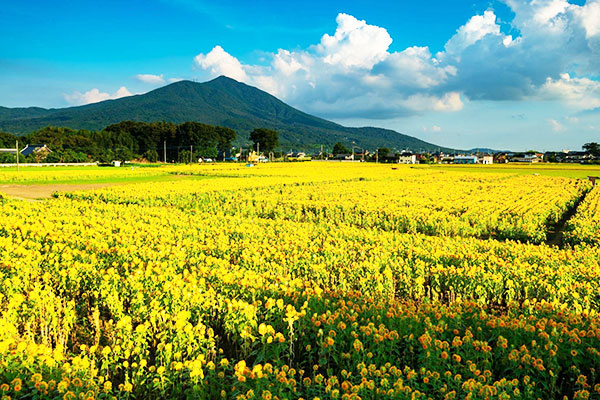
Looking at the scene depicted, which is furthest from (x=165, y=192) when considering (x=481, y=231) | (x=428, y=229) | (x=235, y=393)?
(x=235, y=393)

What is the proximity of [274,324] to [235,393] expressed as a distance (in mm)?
1747

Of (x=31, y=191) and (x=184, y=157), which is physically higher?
(x=184, y=157)

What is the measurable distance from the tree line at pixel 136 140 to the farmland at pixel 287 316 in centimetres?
9974

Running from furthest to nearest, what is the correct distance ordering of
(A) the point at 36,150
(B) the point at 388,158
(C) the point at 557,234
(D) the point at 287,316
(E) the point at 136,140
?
1. (B) the point at 388,158
2. (E) the point at 136,140
3. (A) the point at 36,150
4. (C) the point at 557,234
5. (D) the point at 287,316

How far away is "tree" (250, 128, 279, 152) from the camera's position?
148125mm

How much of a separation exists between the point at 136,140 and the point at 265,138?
46.1 meters

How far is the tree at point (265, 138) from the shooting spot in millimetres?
148125

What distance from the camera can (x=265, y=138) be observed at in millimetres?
148500

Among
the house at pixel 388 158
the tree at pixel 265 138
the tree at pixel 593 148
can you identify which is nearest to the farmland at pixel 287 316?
the tree at pixel 265 138

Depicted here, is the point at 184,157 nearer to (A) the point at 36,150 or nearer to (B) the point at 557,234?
(A) the point at 36,150

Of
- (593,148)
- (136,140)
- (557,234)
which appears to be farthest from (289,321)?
(593,148)

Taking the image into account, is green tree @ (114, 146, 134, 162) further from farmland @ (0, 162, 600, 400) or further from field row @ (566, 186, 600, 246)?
field row @ (566, 186, 600, 246)

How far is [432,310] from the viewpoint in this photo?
249 inches

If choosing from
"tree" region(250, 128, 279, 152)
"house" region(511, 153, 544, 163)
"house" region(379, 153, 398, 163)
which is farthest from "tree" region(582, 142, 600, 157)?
"tree" region(250, 128, 279, 152)
